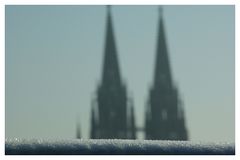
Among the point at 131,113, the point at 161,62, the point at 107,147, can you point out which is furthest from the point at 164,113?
the point at 107,147

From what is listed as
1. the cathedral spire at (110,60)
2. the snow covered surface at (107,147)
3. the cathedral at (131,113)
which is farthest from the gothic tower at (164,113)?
the snow covered surface at (107,147)

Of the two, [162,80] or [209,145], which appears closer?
[209,145]

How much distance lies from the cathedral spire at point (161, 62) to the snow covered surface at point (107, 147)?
34.5 metres

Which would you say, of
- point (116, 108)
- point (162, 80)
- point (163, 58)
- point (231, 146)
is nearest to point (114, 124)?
point (116, 108)

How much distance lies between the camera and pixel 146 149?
895mm

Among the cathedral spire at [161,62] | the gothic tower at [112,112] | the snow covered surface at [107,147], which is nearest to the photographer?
the snow covered surface at [107,147]

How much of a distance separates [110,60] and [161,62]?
302 centimetres

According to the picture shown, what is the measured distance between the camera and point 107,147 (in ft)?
2.94

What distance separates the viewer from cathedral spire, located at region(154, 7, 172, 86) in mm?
36084

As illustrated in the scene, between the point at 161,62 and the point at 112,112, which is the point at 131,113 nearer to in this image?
the point at 112,112

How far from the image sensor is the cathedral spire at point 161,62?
36084 mm

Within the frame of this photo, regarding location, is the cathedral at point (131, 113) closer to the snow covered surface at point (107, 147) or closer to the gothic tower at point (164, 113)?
the gothic tower at point (164, 113)

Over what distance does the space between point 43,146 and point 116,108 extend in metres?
32.9

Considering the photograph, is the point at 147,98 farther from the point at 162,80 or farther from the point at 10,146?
the point at 10,146
